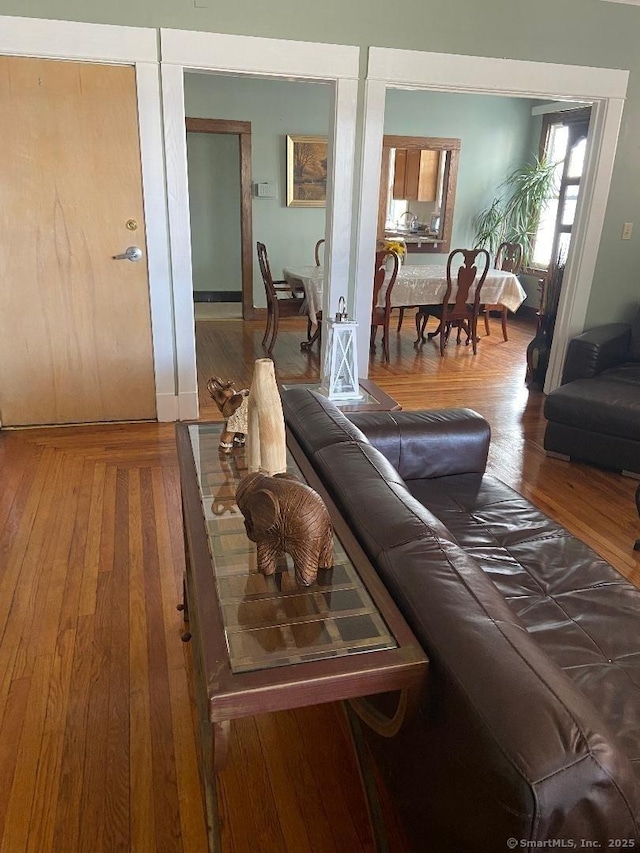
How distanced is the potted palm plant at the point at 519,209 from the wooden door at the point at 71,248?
502 cm

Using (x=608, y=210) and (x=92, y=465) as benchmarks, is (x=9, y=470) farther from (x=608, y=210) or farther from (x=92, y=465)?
(x=608, y=210)

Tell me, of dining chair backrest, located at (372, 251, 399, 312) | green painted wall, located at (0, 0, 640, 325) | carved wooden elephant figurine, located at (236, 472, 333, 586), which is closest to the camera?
carved wooden elephant figurine, located at (236, 472, 333, 586)

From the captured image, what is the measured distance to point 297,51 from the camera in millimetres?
3244

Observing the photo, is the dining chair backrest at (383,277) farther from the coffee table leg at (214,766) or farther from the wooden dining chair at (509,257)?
the coffee table leg at (214,766)

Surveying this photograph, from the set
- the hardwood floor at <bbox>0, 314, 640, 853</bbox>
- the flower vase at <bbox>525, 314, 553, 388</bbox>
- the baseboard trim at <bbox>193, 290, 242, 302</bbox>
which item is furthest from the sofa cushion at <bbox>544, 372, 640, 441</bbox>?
the baseboard trim at <bbox>193, 290, 242, 302</bbox>

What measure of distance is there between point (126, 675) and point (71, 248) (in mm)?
2364

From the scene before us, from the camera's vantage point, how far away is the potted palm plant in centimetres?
671

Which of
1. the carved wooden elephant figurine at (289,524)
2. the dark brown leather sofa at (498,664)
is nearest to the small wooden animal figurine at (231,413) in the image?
the dark brown leather sofa at (498,664)

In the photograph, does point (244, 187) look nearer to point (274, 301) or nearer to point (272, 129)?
point (272, 129)

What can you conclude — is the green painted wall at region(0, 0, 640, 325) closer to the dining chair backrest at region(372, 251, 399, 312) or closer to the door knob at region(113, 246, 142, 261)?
the door knob at region(113, 246, 142, 261)

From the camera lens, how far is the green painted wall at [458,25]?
118 inches

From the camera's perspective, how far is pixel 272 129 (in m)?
6.22

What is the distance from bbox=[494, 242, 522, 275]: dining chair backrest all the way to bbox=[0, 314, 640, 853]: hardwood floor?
161 inches

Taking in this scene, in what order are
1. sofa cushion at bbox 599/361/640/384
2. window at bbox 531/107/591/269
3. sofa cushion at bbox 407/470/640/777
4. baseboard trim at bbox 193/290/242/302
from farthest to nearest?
baseboard trim at bbox 193/290/242/302, window at bbox 531/107/591/269, sofa cushion at bbox 599/361/640/384, sofa cushion at bbox 407/470/640/777
